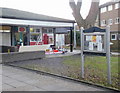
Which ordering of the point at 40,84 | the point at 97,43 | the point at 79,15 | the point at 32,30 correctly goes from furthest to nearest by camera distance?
the point at 32,30 < the point at 79,15 < the point at 97,43 < the point at 40,84

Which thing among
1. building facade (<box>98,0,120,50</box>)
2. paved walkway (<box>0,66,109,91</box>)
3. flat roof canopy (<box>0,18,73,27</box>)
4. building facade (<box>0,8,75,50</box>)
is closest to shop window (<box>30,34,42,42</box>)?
building facade (<box>0,8,75,50</box>)

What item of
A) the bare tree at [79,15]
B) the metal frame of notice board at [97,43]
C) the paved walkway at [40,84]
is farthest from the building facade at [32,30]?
the metal frame of notice board at [97,43]

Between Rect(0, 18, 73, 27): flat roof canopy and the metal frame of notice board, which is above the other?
Rect(0, 18, 73, 27): flat roof canopy

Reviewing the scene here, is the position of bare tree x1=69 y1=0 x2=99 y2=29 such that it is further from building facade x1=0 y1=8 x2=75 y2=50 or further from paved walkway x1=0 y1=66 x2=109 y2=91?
paved walkway x1=0 y1=66 x2=109 y2=91

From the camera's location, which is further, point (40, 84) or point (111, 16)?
point (111, 16)

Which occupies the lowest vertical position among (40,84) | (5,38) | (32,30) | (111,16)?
(40,84)

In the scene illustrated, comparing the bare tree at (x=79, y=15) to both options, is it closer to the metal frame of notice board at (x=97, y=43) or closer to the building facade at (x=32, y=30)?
the building facade at (x=32, y=30)

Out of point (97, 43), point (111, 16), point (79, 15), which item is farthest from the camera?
point (111, 16)

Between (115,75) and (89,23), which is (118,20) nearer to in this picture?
(89,23)

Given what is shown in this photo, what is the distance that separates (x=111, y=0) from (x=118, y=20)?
5.72 meters

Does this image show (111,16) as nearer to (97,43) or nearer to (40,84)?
(97,43)

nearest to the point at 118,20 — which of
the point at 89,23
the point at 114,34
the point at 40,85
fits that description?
the point at 114,34

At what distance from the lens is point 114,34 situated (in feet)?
119

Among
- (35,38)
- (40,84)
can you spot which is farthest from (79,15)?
(40,84)
